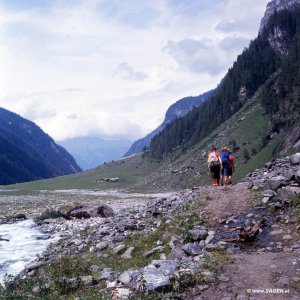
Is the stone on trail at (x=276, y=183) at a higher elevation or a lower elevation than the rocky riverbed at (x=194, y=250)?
higher

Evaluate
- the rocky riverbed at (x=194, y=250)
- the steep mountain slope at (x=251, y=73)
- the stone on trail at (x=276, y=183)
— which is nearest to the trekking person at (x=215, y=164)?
the rocky riverbed at (x=194, y=250)

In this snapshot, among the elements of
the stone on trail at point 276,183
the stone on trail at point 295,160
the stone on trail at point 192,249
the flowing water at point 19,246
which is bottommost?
Result: the flowing water at point 19,246

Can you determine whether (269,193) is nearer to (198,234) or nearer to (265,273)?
(198,234)

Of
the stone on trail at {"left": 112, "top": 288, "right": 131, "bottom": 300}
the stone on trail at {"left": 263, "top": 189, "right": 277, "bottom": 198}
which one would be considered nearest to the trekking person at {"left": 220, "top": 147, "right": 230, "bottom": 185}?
the stone on trail at {"left": 263, "top": 189, "right": 277, "bottom": 198}

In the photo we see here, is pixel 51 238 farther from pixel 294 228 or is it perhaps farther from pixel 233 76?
pixel 233 76

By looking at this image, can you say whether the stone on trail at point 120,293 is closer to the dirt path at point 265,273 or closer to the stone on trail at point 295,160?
the dirt path at point 265,273

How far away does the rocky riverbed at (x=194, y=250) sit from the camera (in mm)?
11562

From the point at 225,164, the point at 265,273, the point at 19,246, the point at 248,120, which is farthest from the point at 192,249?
the point at 248,120

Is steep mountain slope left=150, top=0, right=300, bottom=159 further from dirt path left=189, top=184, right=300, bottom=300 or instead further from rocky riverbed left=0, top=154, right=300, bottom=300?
dirt path left=189, top=184, right=300, bottom=300

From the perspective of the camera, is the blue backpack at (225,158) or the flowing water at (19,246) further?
the blue backpack at (225,158)

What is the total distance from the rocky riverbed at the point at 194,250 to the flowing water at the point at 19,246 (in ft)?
9.62

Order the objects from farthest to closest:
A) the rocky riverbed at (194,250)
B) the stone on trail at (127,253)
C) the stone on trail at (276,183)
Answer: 1. the stone on trail at (276,183)
2. the stone on trail at (127,253)
3. the rocky riverbed at (194,250)

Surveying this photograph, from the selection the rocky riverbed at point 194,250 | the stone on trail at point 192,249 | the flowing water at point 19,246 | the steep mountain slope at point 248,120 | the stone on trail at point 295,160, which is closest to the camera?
the rocky riverbed at point 194,250

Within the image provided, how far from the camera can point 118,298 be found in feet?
36.1
